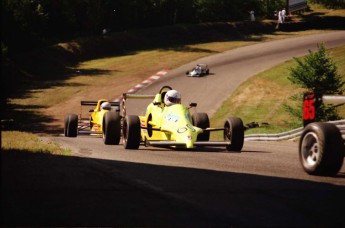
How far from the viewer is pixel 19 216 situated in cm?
522

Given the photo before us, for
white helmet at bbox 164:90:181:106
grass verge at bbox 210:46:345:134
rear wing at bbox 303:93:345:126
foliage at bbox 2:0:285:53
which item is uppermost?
foliage at bbox 2:0:285:53

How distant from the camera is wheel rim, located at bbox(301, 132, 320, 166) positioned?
8.76 meters

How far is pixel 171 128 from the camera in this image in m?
13.2

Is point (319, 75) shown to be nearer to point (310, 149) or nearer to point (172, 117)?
point (172, 117)

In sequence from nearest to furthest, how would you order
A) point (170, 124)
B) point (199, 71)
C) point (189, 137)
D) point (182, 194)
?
1. point (182, 194)
2. point (189, 137)
3. point (170, 124)
4. point (199, 71)

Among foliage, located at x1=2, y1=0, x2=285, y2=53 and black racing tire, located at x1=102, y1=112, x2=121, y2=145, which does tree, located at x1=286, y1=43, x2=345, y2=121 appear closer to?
black racing tire, located at x1=102, y1=112, x2=121, y2=145

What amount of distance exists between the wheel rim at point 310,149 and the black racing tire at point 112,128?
6.45 meters

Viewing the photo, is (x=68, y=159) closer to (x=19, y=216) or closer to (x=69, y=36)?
(x=19, y=216)

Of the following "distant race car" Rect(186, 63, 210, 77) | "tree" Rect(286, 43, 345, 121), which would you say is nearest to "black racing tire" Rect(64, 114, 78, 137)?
"tree" Rect(286, 43, 345, 121)

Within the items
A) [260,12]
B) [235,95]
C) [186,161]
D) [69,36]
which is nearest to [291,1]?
[260,12]

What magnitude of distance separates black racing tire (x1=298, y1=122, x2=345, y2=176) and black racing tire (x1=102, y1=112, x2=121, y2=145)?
663cm

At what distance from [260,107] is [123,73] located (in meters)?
14.4

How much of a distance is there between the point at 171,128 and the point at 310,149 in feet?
15.6

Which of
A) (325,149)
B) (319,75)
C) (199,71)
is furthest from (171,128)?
(199,71)
